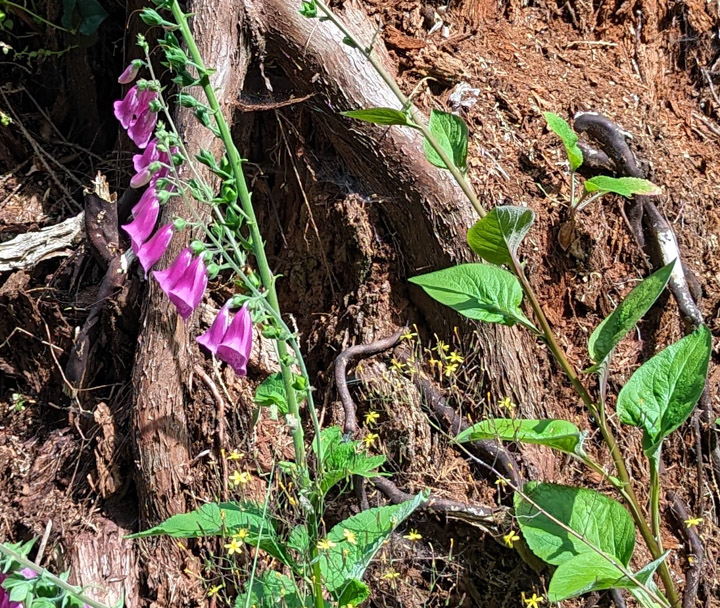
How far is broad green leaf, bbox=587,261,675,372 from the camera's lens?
1717 mm

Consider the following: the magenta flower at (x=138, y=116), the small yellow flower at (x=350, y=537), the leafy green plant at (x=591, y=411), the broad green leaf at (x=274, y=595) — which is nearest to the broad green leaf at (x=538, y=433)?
the leafy green plant at (x=591, y=411)

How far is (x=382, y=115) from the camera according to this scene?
183 centimetres

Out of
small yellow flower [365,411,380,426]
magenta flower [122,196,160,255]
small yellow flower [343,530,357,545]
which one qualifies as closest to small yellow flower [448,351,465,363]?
small yellow flower [365,411,380,426]

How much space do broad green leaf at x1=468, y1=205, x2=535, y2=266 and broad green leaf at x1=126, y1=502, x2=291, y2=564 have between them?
86 centimetres

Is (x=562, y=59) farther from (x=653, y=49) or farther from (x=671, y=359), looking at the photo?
(x=671, y=359)

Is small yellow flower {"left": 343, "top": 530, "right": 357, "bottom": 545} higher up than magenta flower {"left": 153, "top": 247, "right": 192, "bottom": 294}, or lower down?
lower down

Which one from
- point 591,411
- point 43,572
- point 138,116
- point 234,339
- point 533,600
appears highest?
point 138,116

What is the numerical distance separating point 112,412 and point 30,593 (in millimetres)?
1369

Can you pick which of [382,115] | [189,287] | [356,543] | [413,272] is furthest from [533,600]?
[382,115]

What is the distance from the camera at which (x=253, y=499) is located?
89.8 inches

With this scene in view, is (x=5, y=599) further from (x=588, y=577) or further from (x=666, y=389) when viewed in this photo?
(x=666, y=389)

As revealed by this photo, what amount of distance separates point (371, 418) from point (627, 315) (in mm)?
831

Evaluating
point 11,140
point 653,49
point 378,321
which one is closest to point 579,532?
point 378,321

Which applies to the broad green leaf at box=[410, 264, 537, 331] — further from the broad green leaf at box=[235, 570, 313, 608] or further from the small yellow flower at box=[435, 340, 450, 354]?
the broad green leaf at box=[235, 570, 313, 608]
